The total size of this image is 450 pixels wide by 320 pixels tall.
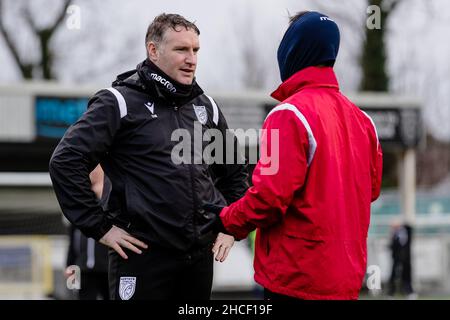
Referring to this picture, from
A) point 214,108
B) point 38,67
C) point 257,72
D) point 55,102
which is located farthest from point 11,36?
point 214,108

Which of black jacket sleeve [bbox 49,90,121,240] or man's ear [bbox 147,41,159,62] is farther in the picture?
man's ear [bbox 147,41,159,62]

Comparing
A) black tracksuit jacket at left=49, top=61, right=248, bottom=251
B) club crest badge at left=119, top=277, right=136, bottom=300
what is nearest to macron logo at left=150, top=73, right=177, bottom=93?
black tracksuit jacket at left=49, top=61, right=248, bottom=251

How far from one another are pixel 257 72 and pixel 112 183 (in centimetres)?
3468

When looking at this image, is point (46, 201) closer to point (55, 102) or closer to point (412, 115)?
point (55, 102)

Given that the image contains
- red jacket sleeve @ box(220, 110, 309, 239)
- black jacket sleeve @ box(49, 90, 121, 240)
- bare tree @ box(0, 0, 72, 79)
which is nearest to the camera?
red jacket sleeve @ box(220, 110, 309, 239)

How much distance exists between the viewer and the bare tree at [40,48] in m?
27.9

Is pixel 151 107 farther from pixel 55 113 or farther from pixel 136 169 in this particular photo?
pixel 55 113

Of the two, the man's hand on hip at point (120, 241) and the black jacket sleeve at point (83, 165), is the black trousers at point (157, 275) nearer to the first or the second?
the man's hand on hip at point (120, 241)

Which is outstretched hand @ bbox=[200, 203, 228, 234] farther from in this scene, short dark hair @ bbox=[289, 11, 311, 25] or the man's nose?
short dark hair @ bbox=[289, 11, 311, 25]

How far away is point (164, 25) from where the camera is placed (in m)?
4.44

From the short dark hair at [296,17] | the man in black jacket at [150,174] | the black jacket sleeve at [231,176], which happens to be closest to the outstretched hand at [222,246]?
the man in black jacket at [150,174]

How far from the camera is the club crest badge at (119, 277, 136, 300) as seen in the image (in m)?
4.33

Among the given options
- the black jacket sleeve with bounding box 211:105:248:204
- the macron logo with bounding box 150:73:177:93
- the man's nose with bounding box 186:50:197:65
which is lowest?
the black jacket sleeve with bounding box 211:105:248:204
